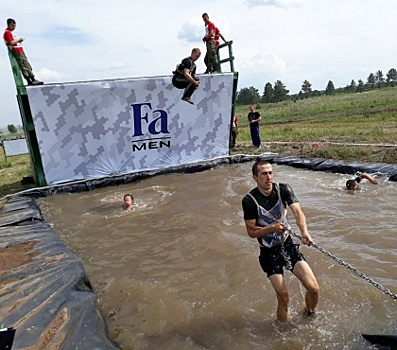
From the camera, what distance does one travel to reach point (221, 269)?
5.10 m

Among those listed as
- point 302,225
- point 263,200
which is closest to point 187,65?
point 263,200

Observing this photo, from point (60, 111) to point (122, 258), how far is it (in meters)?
6.20

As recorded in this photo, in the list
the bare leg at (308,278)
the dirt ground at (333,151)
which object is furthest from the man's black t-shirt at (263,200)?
the dirt ground at (333,151)

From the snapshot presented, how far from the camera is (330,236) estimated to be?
5.92 meters

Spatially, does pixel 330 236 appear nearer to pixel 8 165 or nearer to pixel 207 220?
pixel 207 220

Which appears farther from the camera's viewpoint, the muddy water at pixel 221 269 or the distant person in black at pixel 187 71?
the distant person in black at pixel 187 71

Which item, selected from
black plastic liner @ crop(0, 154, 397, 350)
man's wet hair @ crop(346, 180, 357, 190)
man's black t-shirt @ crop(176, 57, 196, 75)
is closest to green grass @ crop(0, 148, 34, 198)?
black plastic liner @ crop(0, 154, 397, 350)

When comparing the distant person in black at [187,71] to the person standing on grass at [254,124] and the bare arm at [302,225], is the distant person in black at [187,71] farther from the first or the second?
the bare arm at [302,225]

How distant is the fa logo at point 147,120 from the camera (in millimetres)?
11547

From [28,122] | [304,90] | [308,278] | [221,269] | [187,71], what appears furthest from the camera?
[304,90]

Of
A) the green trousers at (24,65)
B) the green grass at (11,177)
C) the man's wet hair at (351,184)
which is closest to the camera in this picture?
the man's wet hair at (351,184)

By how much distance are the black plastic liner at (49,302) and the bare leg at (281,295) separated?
1.46 metres

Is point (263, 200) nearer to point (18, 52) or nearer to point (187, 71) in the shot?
point (187, 71)

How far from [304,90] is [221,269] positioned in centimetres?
8688
